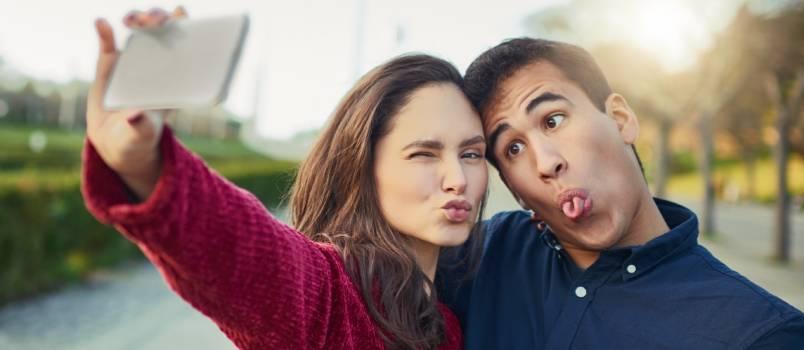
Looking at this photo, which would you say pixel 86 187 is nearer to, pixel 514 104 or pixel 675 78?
pixel 514 104

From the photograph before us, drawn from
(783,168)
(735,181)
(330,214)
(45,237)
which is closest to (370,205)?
(330,214)

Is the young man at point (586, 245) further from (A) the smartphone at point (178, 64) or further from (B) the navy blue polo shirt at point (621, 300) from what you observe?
(A) the smartphone at point (178, 64)

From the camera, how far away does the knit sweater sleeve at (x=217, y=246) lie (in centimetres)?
122

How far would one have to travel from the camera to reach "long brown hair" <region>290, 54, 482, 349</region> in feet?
6.39

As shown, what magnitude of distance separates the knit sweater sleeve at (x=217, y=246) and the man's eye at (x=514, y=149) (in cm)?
93

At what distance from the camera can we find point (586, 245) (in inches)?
86.6

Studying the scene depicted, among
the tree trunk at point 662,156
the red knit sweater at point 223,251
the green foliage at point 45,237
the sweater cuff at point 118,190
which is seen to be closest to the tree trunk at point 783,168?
the tree trunk at point 662,156

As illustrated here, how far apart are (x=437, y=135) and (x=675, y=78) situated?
14.2 m

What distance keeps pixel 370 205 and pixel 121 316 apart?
6147 millimetres

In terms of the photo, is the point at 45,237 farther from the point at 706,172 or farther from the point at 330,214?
the point at 706,172

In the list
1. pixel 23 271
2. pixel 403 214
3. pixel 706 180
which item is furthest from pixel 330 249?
pixel 706 180

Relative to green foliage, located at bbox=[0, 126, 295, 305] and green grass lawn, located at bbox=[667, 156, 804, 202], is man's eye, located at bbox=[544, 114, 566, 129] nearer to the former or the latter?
green foliage, located at bbox=[0, 126, 295, 305]

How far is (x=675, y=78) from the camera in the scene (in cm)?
1485

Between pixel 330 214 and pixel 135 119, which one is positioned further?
pixel 330 214
